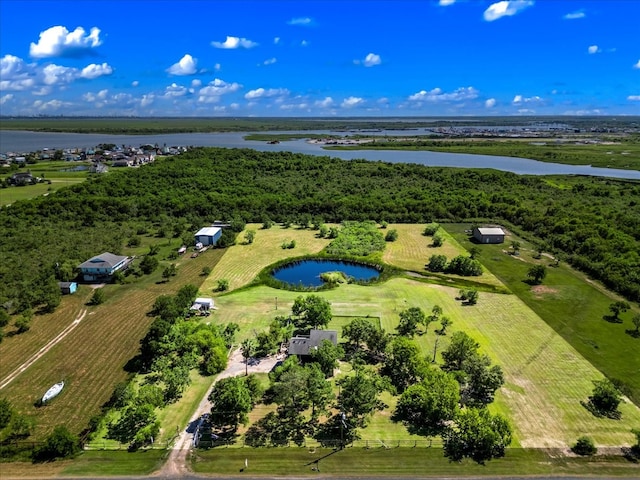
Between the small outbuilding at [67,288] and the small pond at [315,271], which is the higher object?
the small outbuilding at [67,288]

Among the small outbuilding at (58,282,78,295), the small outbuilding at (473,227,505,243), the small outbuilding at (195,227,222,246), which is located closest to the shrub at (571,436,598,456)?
the small outbuilding at (473,227,505,243)

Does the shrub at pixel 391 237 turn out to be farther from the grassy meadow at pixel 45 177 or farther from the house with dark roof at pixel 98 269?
the grassy meadow at pixel 45 177

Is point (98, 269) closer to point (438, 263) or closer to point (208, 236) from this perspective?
point (208, 236)

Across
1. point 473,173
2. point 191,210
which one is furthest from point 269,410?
point 473,173

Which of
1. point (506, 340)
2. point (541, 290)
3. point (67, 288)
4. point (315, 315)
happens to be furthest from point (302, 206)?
point (506, 340)

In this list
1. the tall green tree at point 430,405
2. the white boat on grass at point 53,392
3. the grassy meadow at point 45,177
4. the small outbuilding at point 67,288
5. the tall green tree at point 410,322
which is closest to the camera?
the tall green tree at point 430,405

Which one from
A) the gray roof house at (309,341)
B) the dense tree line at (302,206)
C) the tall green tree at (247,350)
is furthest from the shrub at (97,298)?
the gray roof house at (309,341)

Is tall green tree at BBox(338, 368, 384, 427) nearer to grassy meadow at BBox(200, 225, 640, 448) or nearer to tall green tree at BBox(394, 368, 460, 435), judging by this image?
grassy meadow at BBox(200, 225, 640, 448)
